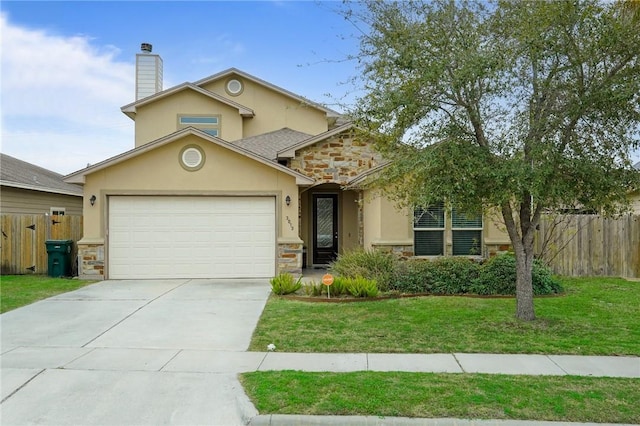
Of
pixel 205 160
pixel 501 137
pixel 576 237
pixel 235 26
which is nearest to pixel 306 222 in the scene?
pixel 205 160

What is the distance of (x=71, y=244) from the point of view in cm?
1418

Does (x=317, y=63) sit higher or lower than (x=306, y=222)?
higher

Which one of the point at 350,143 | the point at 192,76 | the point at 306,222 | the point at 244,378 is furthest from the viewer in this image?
the point at 192,76

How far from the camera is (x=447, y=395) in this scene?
4.95 metres

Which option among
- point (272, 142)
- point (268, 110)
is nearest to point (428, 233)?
point (272, 142)

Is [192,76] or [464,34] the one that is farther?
[192,76]

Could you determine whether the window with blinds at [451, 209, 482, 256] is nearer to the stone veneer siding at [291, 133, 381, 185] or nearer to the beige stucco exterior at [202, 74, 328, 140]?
the stone veneer siding at [291, 133, 381, 185]

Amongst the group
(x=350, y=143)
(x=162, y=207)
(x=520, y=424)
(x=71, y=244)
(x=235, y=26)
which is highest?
(x=235, y=26)

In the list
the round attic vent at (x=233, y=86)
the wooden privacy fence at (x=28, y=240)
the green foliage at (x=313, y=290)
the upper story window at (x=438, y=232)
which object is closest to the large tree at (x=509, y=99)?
the green foliage at (x=313, y=290)

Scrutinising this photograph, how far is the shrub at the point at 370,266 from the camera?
11.1 metres

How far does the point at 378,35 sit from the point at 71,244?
36.8 ft

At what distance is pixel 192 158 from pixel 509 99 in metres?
8.85

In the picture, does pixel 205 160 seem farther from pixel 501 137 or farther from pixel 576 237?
pixel 576 237

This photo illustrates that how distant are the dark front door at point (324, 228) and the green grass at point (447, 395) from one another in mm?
10986
